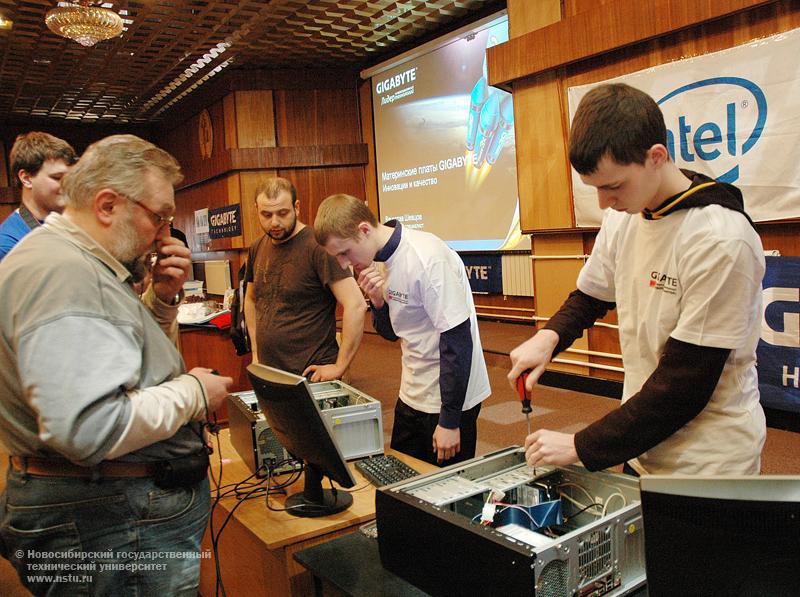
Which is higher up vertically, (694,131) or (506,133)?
(506,133)

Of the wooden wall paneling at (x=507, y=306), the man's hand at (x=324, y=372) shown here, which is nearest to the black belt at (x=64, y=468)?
the man's hand at (x=324, y=372)

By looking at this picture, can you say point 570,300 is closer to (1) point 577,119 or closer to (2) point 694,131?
(1) point 577,119

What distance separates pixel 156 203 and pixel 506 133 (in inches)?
207

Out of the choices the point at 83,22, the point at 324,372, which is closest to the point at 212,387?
the point at 324,372

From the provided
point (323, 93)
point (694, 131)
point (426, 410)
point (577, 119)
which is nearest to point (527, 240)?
point (694, 131)

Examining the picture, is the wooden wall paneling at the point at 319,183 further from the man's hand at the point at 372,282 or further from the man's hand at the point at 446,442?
the man's hand at the point at 446,442

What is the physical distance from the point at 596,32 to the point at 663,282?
3.03 metres

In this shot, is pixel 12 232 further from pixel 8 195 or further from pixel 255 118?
pixel 8 195

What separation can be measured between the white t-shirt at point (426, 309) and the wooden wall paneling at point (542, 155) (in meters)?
2.26

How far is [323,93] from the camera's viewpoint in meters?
8.08

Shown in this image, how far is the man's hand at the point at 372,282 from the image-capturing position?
7.23 feet

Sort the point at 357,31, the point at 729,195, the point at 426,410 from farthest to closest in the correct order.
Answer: the point at 357,31 → the point at 426,410 → the point at 729,195

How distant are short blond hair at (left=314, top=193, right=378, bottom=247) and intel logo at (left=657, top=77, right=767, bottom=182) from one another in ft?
6.94

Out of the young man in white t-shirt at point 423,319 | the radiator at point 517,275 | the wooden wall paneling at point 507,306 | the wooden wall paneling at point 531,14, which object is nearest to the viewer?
the young man in white t-shirt at point 423,319
